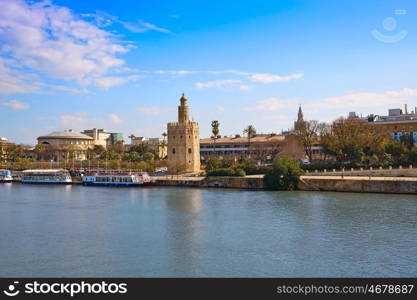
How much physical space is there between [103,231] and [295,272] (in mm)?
14171

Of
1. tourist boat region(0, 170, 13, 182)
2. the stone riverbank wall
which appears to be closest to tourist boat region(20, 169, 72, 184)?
tourist boat region(0, 170, 13, 182)

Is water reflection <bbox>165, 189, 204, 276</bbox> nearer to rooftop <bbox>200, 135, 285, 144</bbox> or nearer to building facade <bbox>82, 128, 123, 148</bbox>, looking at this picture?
rooftop <bbox>200, 135, 285, 144</bbox>

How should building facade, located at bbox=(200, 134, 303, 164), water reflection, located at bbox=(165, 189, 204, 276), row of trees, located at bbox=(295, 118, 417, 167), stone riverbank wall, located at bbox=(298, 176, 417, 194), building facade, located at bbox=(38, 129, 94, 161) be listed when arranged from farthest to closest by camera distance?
building facade, located at bbox=(38, 129, 94, 161), building facade, located at bbox=(200, 134, 303, 164), row of trees, located at bbox=(295, 118, 417, 167), stone riverbank wall, located at bbox=(298, 176, 417, 194), water reflection, located at bbox=(165, 189, 204, 276)

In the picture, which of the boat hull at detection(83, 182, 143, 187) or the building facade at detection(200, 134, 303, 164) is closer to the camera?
the boat hull at detection(83, 182, 143, 187)

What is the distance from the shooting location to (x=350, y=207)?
37.7m

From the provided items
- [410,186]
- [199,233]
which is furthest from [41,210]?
[410,186]

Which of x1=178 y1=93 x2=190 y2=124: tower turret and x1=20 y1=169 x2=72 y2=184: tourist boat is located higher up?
x1=178 y1=93 x2=190 y2=124: tower turret

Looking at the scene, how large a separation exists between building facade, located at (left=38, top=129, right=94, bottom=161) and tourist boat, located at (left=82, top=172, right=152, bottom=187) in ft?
122

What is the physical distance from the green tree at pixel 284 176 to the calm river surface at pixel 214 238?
9.08m

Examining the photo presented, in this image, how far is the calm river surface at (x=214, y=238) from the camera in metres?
20.7

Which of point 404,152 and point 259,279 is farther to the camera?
point 404,152

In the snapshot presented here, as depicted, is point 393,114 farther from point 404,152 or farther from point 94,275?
point 94,275

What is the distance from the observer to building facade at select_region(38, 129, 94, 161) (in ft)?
370

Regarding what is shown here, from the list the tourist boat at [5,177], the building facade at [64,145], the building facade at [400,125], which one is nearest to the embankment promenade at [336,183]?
the building facade at [400,125]
